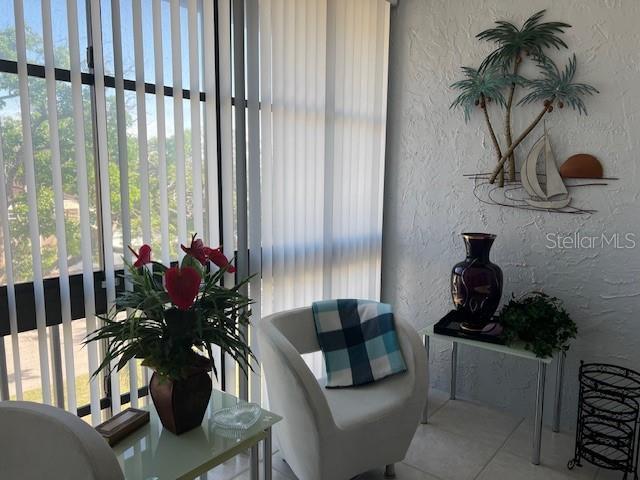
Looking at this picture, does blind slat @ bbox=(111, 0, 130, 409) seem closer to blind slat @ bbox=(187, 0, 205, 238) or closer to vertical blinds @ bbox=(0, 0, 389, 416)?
vertical blinds @ bbox=(0, 0, 389, 416)

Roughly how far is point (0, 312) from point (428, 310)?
2.34 meters

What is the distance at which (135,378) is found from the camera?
6.33 feet

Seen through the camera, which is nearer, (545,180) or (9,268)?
(9,268)

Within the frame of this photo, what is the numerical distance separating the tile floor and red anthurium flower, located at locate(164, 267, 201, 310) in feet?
4.22

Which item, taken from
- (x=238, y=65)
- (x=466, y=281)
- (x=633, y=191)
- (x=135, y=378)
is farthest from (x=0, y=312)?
(x=633, y=191)

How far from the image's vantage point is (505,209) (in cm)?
271

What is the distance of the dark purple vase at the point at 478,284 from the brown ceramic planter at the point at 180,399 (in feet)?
4.85

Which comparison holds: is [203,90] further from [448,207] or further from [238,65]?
[448,207]

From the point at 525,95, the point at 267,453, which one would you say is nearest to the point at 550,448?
the point at 267,453

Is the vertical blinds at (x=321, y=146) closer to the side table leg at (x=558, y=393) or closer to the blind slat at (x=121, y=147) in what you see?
the blind slat at (x=121, y=147)

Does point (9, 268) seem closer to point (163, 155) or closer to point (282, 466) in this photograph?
point (163, 155)

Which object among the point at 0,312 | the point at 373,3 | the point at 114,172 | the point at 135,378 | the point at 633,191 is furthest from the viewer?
the point at 373,3

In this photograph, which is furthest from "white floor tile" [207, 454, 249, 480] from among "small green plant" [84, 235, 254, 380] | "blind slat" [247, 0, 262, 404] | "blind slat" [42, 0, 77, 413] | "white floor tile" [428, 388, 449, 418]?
"white floor tile" [428, 388, 449, 418]

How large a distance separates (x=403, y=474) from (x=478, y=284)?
3.27ft
